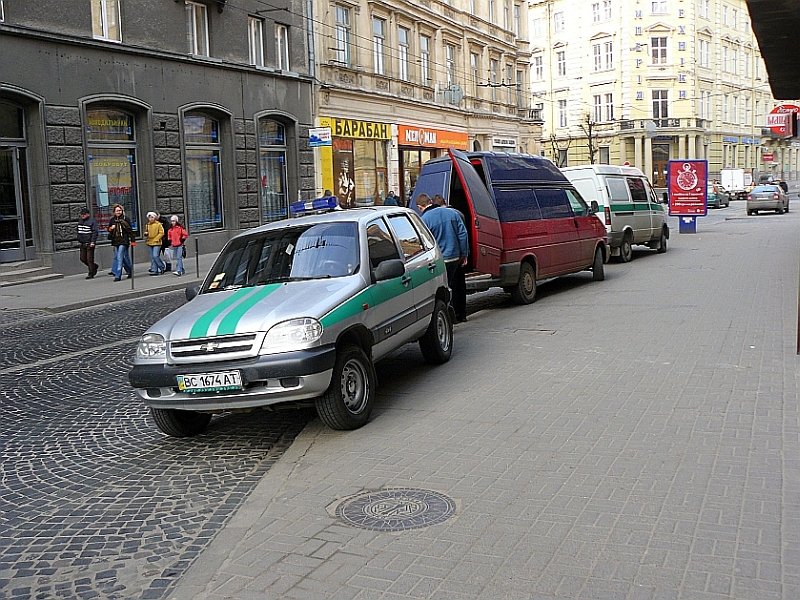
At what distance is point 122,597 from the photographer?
4.17 m

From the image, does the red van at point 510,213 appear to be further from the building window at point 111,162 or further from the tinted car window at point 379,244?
the building window at point 111,162

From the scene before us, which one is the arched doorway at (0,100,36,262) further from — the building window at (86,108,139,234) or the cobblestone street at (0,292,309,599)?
the cobblestone street at (0,292,309,599)

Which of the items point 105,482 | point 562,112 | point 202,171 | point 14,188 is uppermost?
point 562,112

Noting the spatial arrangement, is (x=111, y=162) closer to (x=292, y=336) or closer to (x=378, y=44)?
(x=378, y=44)

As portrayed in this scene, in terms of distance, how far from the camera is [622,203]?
20.4 meters

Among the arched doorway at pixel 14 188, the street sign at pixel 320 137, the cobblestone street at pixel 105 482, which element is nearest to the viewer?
the cobblestone street at pixel 105 482

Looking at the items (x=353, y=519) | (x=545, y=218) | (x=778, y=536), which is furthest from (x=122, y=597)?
(x=545, y=218)

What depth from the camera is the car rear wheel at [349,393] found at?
21.7 feet

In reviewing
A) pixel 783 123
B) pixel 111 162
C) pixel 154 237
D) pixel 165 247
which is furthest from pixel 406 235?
pixel 111 162

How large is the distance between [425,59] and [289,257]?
1262 inches

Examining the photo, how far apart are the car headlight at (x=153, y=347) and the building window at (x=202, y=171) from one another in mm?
19162

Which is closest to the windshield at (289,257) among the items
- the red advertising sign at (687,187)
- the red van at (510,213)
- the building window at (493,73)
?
the red van at (510,213)

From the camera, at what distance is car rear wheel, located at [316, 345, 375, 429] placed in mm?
6613

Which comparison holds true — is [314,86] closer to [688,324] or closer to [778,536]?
[688,324]
